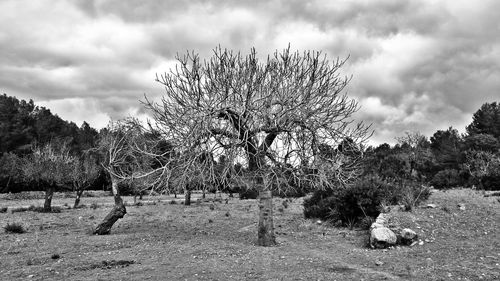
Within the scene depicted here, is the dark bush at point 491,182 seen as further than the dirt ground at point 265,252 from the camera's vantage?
Yes

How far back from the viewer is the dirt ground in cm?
830

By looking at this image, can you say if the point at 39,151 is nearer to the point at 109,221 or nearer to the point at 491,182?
the point at 109,221

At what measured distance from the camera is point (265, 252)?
10.6 meters

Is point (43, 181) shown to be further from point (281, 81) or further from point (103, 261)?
point (281, 81)

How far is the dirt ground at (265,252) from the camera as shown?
8305 millimetres

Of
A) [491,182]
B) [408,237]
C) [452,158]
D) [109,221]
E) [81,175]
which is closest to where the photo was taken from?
[408,237]

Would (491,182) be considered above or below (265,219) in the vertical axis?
above

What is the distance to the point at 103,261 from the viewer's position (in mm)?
9500

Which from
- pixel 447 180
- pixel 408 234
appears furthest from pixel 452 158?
pixel 408 234

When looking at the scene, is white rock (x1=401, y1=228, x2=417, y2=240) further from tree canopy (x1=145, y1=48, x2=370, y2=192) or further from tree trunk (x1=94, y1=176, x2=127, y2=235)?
tree trunk (x1=94, y1=176, x2=127, y2=235)

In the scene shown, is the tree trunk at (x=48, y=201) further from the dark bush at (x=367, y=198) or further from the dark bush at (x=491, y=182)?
the dark bush at (x=491, y=182)

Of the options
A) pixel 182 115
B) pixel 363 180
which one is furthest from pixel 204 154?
pixel 363 180

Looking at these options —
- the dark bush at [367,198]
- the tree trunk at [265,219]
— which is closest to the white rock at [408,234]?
the dark bush at [367,198]

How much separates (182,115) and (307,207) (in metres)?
10.4
